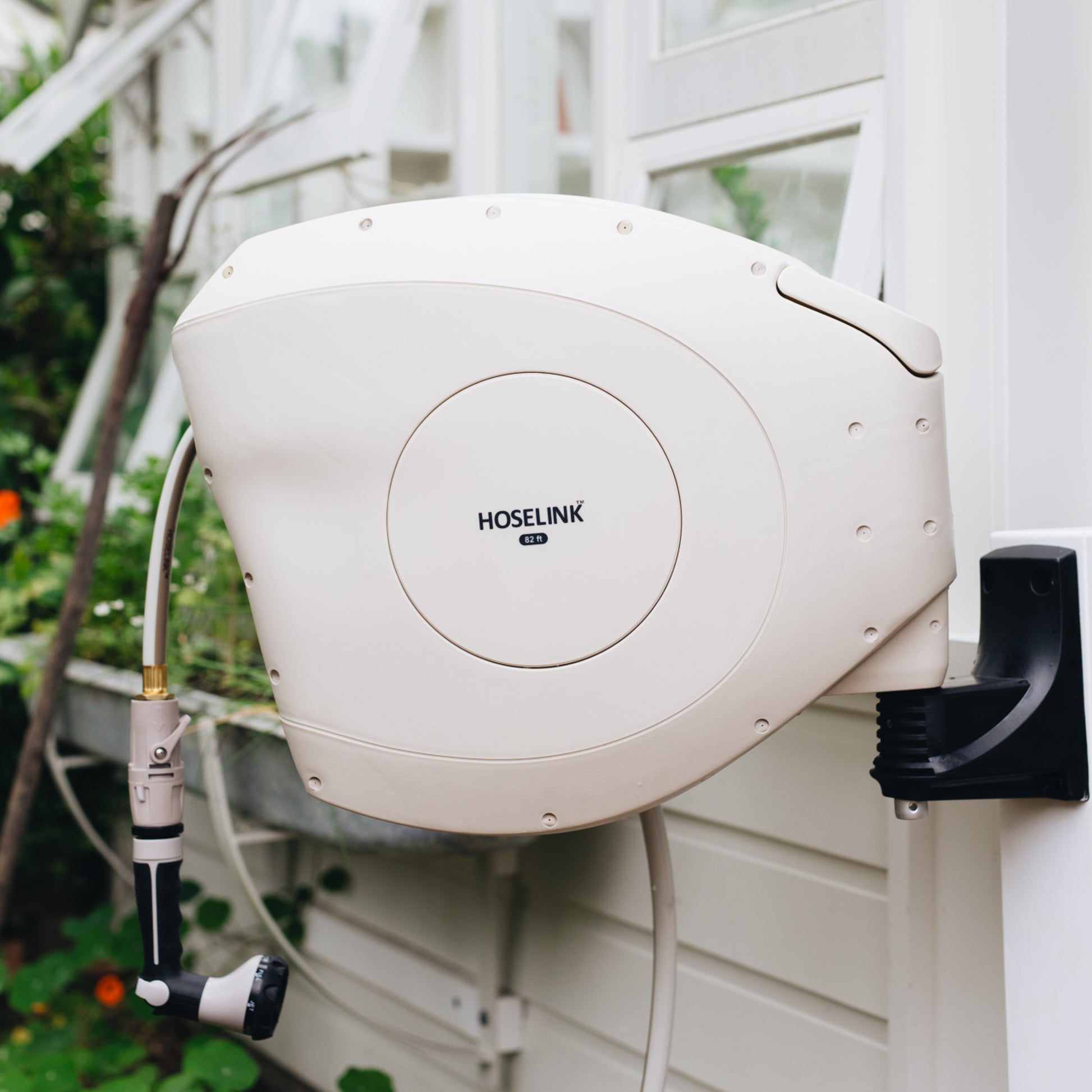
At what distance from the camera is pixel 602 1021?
1.23 meters

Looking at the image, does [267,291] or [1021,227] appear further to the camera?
[1021,227]

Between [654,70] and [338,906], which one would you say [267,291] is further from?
[338,906]

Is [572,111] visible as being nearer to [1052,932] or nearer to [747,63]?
[747,63]

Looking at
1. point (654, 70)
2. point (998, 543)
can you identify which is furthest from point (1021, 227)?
point (654, 70)

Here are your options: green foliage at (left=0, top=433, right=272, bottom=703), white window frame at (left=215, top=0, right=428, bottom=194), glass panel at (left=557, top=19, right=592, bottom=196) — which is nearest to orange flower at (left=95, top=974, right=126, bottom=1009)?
green foliage at (left=0, top=433, right=272, bottom=703)

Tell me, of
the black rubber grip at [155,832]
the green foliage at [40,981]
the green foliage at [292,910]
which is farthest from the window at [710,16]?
the green foliage at [40,981]

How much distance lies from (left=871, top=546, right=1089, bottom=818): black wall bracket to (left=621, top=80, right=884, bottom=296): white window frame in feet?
1.30

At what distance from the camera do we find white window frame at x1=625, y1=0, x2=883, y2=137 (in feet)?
3.30

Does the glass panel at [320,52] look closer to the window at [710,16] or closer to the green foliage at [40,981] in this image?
the window at [710,16]

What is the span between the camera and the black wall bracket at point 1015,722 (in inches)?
25.6

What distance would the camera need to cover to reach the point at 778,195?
112cm

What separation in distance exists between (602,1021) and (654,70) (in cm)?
106

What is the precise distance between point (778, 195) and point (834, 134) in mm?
90

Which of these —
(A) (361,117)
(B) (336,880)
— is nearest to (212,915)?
(B) (336,880)
